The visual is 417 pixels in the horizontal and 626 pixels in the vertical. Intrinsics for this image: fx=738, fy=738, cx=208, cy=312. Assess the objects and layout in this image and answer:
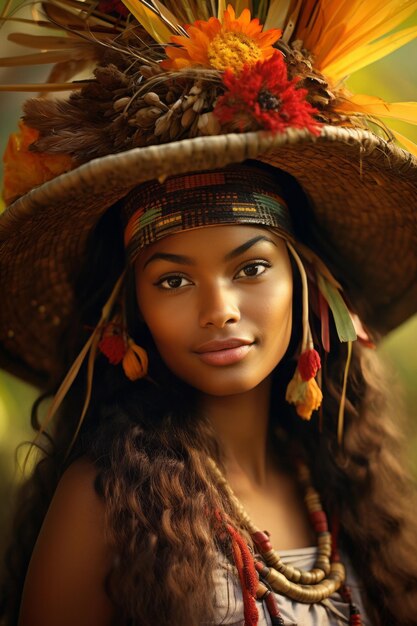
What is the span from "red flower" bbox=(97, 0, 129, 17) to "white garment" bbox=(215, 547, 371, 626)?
1.19 meters

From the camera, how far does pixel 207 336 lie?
1.53 metres

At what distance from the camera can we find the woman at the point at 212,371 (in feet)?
4.61

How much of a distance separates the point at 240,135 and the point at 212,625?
3.02 ft

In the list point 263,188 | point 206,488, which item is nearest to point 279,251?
point 263,188

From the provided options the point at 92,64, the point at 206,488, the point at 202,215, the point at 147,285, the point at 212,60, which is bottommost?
the point at 206,488

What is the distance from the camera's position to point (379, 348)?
2043 millimetres

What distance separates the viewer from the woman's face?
153 centimetres

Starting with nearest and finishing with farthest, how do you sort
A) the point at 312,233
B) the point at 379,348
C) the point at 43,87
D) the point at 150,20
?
1. the point at 150,20
2. the point at 43,87
3. the point at 312,233
4. the point at 379,348

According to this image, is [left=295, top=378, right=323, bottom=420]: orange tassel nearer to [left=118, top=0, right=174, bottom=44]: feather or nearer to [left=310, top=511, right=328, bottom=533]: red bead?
[left=310, top=511, right=328, bottom=533]: red bead

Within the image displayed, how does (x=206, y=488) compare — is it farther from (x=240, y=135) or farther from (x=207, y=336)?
(x=240, y=135)

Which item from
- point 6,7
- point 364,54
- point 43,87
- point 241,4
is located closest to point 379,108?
point 364,54

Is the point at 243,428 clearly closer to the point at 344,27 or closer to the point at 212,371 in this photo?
the point at 212,371

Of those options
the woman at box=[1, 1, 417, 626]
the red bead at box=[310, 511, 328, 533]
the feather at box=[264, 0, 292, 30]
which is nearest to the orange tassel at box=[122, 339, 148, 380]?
the woman at box=[1, 1, 417, 626]

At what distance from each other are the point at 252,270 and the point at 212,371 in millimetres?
231
